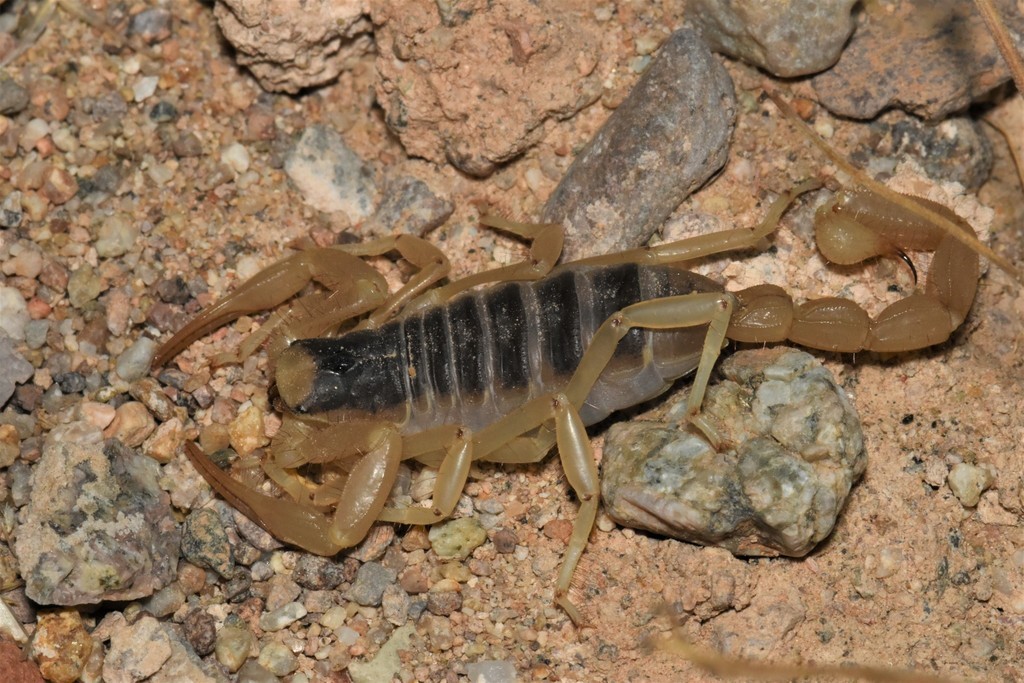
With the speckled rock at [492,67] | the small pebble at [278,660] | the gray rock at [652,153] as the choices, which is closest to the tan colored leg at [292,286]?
the speckled rock at [492,67]

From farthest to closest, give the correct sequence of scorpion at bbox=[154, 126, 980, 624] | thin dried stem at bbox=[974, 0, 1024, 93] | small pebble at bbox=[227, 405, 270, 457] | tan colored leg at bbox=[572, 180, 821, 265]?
small pebble at bbox=[227, 405, 270, 457], tan colored leg at bbox=[572, 180, 821, 265], scorpion at bbox=[154, 126, 980, 624], thin dried stem at bbox=[974, 0, 1024, 93]

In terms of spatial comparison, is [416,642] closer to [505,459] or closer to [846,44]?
Answer: [505,459]

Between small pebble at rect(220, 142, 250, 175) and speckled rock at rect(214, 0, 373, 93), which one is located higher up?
speckled rock at rect(214, 0, 373, 93)

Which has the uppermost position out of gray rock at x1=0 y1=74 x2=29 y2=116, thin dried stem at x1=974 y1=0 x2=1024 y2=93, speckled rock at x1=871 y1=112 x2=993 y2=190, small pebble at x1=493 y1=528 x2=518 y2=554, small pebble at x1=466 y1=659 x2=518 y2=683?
thin dried stem at x1=974 y1=0 x2=1024 y2=93

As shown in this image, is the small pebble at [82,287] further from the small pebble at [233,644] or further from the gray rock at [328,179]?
the small pebble at [233,644]

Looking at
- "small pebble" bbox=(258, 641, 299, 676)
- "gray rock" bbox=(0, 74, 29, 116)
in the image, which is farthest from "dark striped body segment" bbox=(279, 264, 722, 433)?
"gray rock" bbox=(0, 74, 29, 116)

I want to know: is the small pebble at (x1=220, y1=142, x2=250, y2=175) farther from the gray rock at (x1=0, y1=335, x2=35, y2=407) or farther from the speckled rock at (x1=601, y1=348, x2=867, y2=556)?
the speckled rock at (x1=601, y1=348, x2=867, y2=556)
